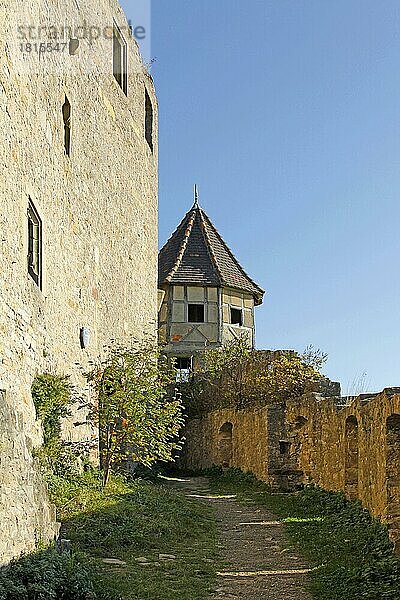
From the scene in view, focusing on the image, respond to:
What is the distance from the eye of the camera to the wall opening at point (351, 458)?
1099 centimetres

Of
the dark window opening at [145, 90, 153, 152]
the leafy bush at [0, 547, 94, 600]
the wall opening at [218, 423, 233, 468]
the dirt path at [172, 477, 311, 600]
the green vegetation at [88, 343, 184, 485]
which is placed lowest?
the dirt path at [172, 477, 311, 600]

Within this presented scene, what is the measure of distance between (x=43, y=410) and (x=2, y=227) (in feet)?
9.15

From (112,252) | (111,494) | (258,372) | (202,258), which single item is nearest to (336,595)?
(111,494)

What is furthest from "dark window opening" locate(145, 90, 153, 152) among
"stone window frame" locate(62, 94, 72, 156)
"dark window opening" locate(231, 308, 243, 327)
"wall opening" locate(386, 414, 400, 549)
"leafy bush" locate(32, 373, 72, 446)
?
"wall opening" locate(386, 414, 400, 549)

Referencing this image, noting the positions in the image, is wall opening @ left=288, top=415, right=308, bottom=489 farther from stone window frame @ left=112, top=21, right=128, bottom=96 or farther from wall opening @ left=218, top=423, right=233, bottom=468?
stone window frame @ left=112, top=21, right=128, bottom=96

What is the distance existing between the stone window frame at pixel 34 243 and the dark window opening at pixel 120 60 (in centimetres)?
778

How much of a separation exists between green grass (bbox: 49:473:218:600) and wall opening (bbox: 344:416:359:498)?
1.99 meters

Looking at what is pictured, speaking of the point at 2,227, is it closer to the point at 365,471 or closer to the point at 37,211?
the point at 37,211

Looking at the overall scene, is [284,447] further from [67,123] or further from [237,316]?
[237,316]

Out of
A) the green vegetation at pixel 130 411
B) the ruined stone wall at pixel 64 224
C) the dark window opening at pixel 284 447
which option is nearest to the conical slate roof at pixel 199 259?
the ruined stone wall at pixel 64 224

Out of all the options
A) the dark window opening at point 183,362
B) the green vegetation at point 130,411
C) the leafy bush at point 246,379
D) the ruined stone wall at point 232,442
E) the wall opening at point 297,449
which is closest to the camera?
the green vegetation at point 130,411

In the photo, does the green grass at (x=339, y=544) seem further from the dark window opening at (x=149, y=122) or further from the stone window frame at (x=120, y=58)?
the dark window opening at (x=149, y=122)

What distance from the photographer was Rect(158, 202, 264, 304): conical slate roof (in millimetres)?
27078

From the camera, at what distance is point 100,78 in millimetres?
15281
